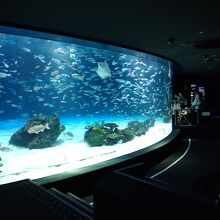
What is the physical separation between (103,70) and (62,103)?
182 centimetres

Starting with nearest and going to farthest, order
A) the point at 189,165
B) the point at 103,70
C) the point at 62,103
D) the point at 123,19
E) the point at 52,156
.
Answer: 1. the point at 123,19
2. the point at 52,156
3. the point at 62,103
4. the point at 103,70
5. the point at 189,165

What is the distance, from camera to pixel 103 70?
6.54 m

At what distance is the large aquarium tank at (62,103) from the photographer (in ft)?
14.4

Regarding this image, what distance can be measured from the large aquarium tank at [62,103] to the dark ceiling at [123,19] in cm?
42

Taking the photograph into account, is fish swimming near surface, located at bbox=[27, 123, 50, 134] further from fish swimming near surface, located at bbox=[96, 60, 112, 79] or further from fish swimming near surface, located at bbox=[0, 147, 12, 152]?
fish swimming near surface, located at bbox=[96, 60, 112, 79]

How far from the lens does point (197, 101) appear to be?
1506cm

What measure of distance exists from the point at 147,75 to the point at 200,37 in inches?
125

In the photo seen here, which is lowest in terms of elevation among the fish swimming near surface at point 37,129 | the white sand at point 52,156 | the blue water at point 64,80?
the white sand at point 52,156

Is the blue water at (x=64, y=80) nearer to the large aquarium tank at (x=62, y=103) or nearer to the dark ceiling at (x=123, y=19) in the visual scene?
the large aquarium tank at (x=62, y=103)

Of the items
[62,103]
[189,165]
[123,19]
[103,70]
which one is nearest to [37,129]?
[62,103]

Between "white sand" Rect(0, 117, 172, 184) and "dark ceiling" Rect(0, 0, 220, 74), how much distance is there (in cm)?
194

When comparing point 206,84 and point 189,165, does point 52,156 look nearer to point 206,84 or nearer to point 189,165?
point 189,165

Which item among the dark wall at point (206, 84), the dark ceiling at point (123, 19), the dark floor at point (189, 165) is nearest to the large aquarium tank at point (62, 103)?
the dark ceiling at point (123, 19)

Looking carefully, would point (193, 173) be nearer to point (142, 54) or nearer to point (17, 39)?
point (142, 54)
